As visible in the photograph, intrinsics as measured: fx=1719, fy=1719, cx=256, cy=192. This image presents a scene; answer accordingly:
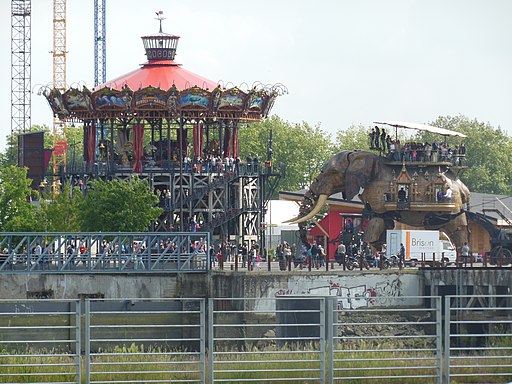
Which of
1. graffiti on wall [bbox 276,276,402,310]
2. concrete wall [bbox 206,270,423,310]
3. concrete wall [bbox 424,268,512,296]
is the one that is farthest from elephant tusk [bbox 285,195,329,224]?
concrete wall [bbox 424,268,512,296]

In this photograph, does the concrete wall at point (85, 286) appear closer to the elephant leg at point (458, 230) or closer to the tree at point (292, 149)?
the elephant leg at point (458, 230)

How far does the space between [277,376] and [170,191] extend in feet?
176

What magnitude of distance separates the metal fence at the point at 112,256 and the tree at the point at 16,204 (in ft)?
38.7

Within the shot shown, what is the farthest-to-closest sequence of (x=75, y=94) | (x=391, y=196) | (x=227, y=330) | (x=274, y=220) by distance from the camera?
(x=274, y=220) → (x=75, y=94) → (x=391, y=196) → (x=227, y=330)

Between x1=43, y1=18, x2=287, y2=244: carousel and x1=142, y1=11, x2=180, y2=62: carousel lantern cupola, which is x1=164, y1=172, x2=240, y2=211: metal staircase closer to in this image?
x1=43, y1=18, x2=287, y2=244: carousel

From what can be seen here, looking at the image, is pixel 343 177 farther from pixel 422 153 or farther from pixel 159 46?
pixel 159 46

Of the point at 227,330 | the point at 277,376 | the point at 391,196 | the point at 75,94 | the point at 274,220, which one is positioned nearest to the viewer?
the point at 277,376

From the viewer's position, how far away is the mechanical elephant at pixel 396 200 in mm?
72875

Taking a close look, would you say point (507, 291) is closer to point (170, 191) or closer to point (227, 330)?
point (227, 330)

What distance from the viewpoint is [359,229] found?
77.2 m

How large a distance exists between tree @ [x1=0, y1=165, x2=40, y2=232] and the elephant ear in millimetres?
16686

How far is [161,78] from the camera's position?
91.1 meters

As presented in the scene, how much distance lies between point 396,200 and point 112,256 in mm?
13181

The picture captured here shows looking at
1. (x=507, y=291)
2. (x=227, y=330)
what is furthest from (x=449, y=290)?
(x=227, y=330)
